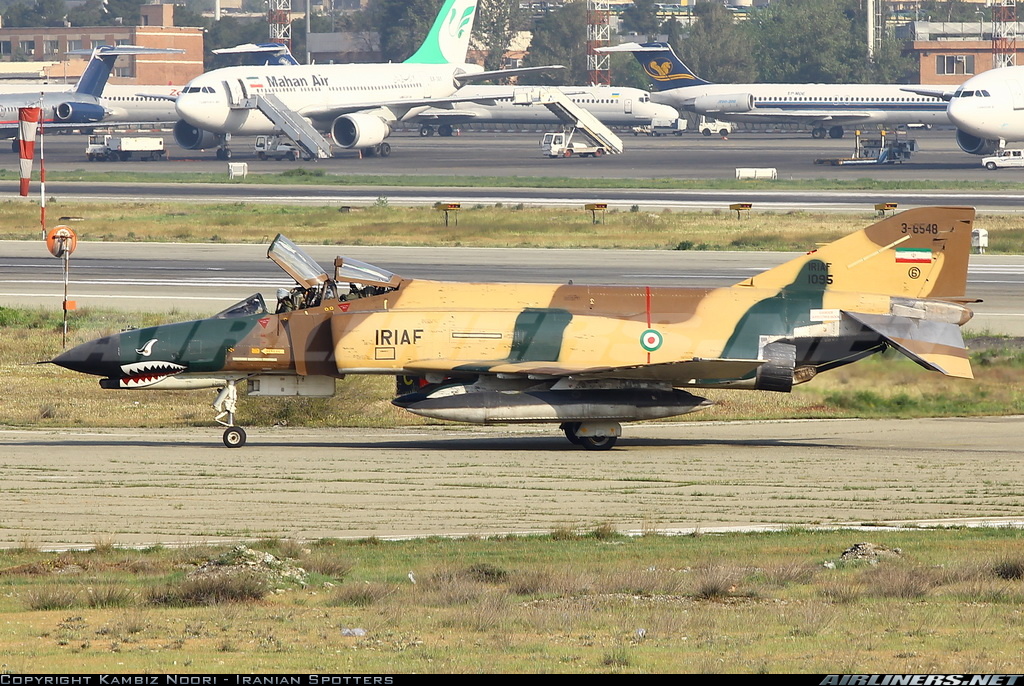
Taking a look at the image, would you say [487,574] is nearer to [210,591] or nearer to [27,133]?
[210,591]

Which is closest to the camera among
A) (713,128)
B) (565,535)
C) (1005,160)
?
(565,535)

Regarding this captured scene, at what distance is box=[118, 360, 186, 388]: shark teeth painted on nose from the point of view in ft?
73.4

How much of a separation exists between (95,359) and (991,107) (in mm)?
79350

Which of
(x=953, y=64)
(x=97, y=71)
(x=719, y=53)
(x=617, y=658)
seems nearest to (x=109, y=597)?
(x=617, y=658)

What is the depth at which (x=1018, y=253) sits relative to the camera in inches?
2029

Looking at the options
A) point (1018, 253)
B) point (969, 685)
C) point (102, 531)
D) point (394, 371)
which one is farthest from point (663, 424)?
point (1018, 253)

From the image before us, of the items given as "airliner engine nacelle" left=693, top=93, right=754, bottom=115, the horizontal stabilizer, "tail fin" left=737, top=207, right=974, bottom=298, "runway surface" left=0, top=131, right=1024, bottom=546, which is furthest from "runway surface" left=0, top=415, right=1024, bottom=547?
"airliner engine nacelle" left=693, top=93, right=754, bottom=115

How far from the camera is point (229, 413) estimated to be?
23250 millimetres

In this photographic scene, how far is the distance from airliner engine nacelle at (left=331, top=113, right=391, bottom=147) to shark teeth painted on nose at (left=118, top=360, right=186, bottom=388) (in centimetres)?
8192

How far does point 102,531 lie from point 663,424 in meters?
12.9

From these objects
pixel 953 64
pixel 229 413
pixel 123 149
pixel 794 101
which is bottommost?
pixel 229 413

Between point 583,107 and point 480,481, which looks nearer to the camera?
point 480,481

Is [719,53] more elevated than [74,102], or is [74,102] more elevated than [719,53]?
[719,53]

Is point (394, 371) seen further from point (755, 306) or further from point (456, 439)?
point (755, 306)
